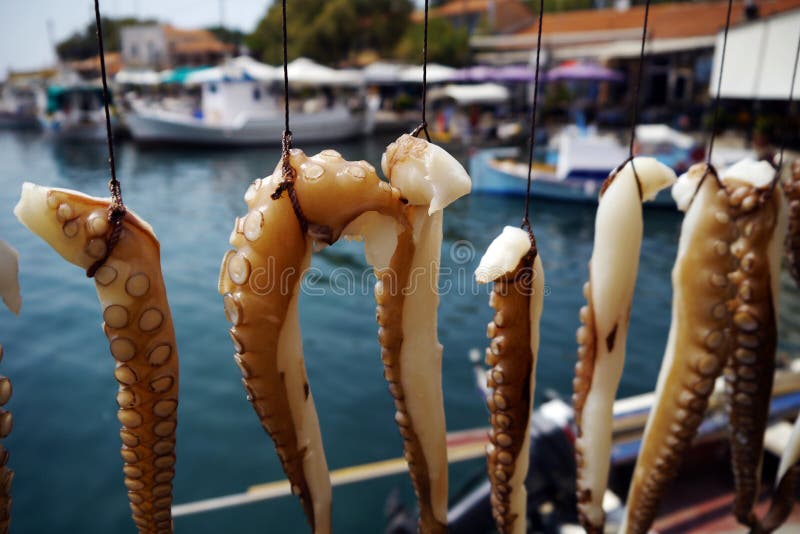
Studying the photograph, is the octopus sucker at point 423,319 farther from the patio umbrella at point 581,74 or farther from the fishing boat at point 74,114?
the fishing boat at point 74,114

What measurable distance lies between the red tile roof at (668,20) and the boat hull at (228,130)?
29.9 ft

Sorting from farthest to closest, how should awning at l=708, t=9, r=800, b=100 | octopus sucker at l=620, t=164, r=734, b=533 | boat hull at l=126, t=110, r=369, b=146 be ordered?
1. boat hull at l=126, t=110, r=369, b=146
2. awning at l=708, t=9, r=800, b=100
3. octopus sucker at l=620, t=164, r=734, b=533

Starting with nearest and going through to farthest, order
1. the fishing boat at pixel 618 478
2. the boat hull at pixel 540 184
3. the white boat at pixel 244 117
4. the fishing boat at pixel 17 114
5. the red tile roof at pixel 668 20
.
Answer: the fishing boat at pixel 618 478
the boat hull at pixel 540 184
the red tile roof at pixel 668 20
the white boat at pixel 244 117
the fishing boat at pixel 17 114

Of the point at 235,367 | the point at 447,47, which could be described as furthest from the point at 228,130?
the point at 235,367

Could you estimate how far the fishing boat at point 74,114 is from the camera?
85.1ft

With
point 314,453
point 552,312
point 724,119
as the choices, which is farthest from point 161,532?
point 724,119

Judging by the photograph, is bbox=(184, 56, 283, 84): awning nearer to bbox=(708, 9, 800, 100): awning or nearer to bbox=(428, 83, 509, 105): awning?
bbox=(428, 83, 509, 105): awning

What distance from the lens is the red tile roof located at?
67.8 ft

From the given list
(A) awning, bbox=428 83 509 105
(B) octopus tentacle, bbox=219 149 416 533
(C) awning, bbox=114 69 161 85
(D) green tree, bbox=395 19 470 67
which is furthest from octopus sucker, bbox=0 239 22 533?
(D) green tree, bbox=395 19 470 67

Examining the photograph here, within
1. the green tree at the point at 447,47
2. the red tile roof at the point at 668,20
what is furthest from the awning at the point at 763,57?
the green tree at the point at 447,47

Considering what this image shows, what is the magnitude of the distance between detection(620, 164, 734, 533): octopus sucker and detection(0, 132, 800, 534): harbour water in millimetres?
2694

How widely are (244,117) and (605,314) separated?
23737 millimetres

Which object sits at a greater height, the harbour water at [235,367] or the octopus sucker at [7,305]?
the octopus sucker at [7,305]

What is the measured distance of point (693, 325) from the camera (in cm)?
132
